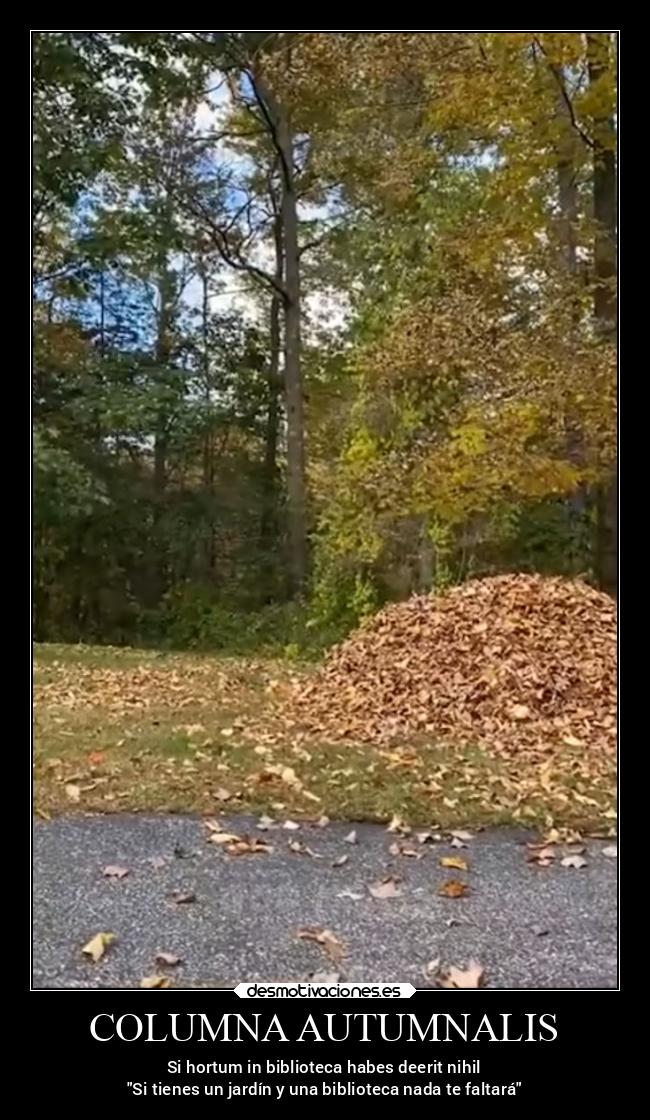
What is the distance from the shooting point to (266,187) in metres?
5.90

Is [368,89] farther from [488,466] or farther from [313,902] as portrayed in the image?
[313,902]

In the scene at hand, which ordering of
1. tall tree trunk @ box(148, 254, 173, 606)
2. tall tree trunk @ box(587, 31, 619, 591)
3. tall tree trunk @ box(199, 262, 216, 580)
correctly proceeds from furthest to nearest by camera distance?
tall tree trunk @ box(199, 262, 216, 580) < tall tree trunk @ box(148, 254, 173, 606) < tall tree trunk @ box(587, 31, 619, 591)

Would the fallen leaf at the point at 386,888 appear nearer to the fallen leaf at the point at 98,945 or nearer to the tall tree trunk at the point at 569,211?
the fallen leaf at the point at 98,945

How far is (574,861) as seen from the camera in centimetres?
200

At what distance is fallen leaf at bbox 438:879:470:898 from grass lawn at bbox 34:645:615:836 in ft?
1.14

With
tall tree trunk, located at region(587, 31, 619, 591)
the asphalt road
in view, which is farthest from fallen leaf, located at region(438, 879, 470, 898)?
tall tree trunk, located at region(587, 31, 619, 591)

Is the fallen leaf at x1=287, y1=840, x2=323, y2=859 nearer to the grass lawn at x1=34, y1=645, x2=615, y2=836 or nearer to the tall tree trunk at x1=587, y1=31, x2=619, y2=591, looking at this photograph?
the grass lawn at x1=34, y1=645, x2=615, y2=836

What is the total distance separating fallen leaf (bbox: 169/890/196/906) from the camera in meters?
1.79

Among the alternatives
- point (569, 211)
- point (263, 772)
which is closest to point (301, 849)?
point (263, 772)

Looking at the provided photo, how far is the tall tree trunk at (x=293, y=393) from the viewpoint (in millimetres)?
5930

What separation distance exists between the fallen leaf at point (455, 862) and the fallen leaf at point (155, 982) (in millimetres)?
728

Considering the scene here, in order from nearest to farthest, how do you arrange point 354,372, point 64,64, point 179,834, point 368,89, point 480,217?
point 179,834, point 64,64, point 368,89, point 480,217, point 354,372
